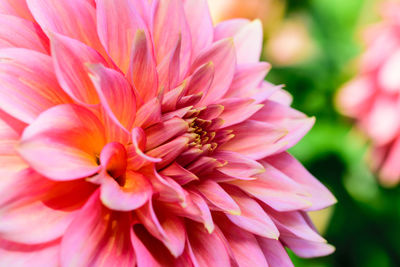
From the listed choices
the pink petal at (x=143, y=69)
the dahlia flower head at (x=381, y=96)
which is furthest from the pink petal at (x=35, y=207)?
the dahlia flower head at (x=381, y=96)

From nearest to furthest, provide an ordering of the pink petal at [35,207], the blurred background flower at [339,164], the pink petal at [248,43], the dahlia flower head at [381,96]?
the pink petal at [35,207] → the pink petal at [248,43] → the dahlia flower head at [381,96] → the blurred background flower at [339,164]

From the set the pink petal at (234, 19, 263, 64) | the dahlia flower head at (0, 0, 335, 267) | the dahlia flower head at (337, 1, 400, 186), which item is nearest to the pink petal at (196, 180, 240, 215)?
the dahlia flower head at (0, 0, 335, 267)

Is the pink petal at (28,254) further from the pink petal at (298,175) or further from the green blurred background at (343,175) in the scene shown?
the green blurred background at (343,175)

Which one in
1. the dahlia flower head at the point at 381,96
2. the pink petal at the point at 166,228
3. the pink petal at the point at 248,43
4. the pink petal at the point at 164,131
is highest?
the pink petal at the point at 248,43

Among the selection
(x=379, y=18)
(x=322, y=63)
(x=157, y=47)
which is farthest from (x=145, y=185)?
(x=379, y=18)

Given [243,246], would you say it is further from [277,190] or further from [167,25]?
[167,25]

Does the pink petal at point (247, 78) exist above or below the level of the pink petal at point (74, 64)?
below

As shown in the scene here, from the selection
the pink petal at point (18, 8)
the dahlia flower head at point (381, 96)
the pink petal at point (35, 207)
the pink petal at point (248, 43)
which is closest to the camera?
the pink petal at point (35, 207)
